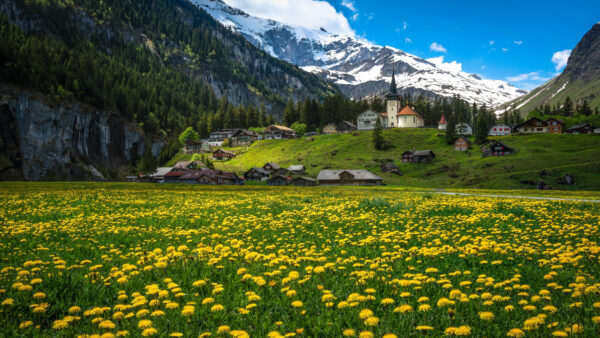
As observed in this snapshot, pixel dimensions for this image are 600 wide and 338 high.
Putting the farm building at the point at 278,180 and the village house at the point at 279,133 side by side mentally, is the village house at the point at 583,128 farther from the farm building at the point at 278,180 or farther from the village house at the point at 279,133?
the village house at the point at 279,133

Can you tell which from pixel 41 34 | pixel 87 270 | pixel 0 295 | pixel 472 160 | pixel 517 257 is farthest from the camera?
pixel 41 34

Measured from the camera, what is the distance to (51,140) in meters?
98.9

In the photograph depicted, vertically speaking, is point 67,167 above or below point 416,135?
below

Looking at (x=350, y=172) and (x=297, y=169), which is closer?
(x=350, y=172)

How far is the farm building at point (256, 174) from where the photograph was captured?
109125 millimetres

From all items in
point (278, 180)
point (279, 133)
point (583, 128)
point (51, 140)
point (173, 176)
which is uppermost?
point (279, 133)

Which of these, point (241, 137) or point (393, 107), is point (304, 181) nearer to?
point (241, 137)

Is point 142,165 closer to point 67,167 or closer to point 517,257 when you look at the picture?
point 67,167

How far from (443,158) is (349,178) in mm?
37841

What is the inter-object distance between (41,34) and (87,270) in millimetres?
238360

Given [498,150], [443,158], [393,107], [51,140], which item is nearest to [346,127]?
[393,107]

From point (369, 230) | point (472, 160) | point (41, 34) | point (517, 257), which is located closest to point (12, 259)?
point (369, 230)

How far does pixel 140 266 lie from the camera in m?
7.02

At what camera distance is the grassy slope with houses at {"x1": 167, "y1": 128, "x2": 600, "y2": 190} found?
7656 cm
